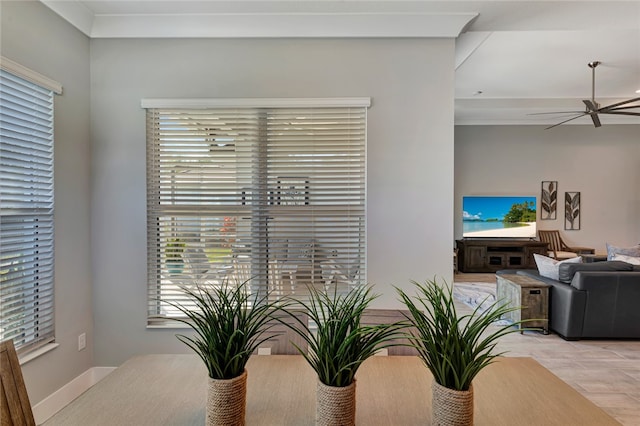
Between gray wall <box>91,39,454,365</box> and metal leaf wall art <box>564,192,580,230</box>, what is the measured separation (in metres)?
5.91

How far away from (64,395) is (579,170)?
8.67 m

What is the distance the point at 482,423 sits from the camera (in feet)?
Answer: 3.39

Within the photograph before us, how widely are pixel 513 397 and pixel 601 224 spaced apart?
299 inches

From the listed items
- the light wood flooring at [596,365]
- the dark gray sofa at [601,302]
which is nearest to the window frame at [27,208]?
the light wood flooring at [596,365]

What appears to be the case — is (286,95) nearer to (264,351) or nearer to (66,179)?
(66,179)

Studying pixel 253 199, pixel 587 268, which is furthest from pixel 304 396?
pixel 587 268

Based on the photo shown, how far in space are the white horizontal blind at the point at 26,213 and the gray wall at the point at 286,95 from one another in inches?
15.4

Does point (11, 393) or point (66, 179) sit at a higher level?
point (66, 179)

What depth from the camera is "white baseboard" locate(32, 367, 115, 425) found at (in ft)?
7.02

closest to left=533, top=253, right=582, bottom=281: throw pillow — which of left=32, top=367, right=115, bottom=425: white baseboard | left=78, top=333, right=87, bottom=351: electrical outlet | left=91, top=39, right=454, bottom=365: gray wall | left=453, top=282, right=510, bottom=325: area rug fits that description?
left=453, top=282, right=510, bottom=325: area rug

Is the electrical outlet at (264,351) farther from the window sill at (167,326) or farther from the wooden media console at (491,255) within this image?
the wooden media console at (491,255)

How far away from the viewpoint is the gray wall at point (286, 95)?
2520 mm

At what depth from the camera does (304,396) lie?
119 centimetres

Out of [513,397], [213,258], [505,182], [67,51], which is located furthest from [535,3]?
[505,182]
